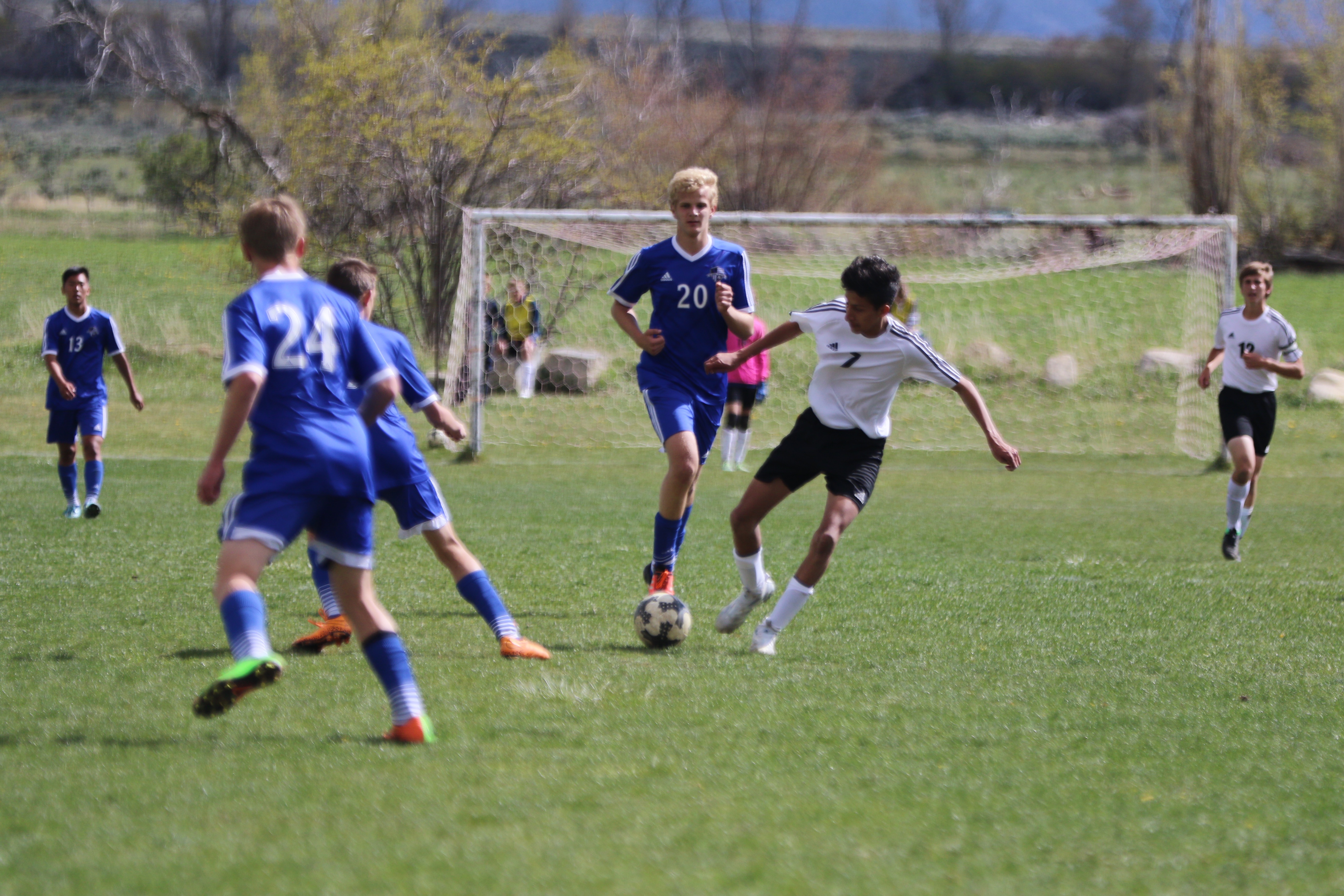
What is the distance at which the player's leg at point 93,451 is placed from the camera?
9883 mm

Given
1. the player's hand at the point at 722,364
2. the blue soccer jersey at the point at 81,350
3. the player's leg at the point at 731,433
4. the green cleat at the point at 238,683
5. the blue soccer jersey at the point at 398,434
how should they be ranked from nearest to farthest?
the green cleat at the point at 238,683, the blue soccer jersey at the point at 398,434, the player's hand at the point at 722,364, the blue soccer jersey at the point at 81,350, the player's leg at the point at 731,433

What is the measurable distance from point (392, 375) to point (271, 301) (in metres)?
0.43

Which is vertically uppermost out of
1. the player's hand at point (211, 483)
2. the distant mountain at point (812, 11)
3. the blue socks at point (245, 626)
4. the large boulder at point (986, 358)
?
the distant mountain at point (812, 11)

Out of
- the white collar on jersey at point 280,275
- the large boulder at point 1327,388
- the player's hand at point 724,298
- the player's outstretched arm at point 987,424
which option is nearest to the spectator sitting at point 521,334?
the player's hand at point 724,298

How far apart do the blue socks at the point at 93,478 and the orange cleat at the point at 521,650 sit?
20.1ft

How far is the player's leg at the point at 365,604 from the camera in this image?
375cm

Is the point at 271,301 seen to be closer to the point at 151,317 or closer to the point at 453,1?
the point at 151,317

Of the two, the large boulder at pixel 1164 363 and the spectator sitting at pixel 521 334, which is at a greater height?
the spectator sitting at pixel 521 334

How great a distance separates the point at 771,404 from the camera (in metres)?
18.2

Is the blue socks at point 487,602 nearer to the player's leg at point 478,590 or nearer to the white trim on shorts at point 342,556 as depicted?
the player's leg at point 478,590

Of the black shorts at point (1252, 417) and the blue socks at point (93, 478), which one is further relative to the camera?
the blue socks at point (93, 478)

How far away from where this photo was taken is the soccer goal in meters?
15.0

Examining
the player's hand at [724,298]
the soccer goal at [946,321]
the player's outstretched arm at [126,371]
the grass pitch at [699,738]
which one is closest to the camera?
the grass pitch at [699,738]

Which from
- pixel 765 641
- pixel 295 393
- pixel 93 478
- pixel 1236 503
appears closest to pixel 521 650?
pixel 765 641
